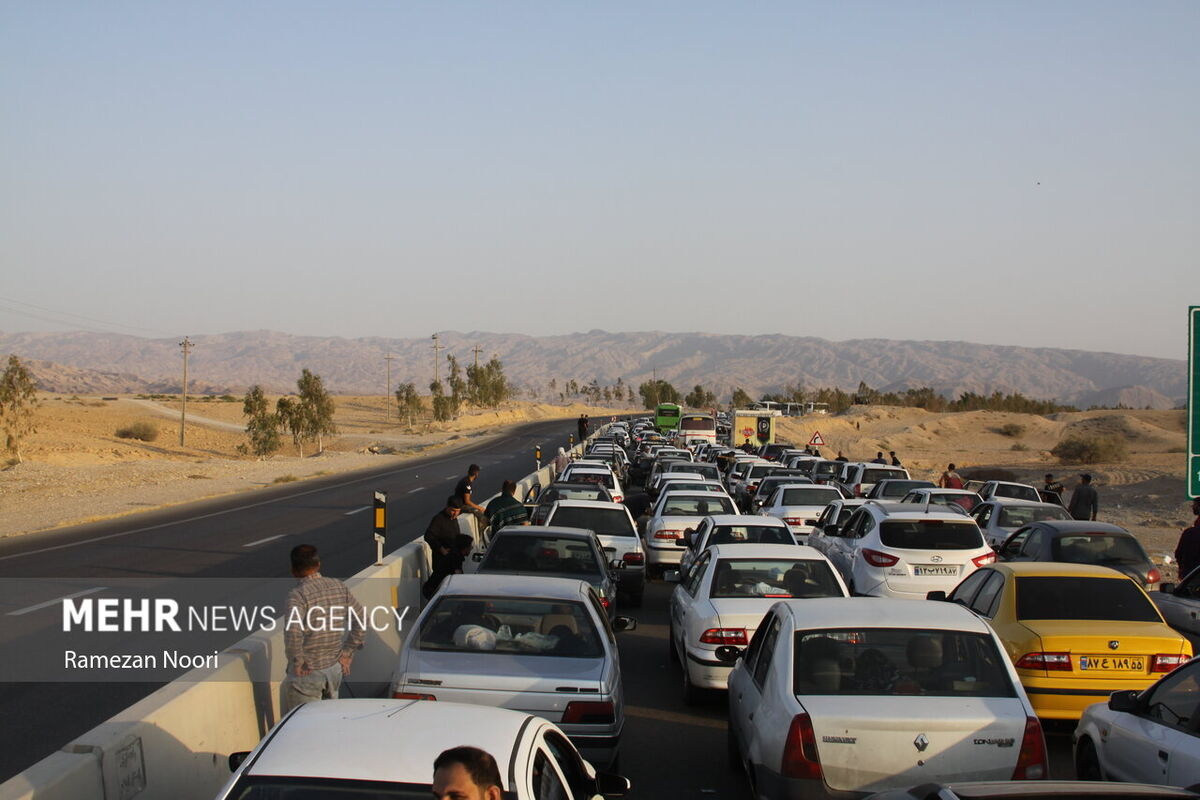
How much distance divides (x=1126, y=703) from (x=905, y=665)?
1278mm

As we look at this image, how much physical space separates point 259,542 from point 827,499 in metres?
11.6

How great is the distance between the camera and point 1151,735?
263 inches

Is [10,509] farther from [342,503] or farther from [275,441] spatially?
[275,441]

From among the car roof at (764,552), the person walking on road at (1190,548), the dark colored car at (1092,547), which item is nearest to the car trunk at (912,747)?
the car roof at (764,552)

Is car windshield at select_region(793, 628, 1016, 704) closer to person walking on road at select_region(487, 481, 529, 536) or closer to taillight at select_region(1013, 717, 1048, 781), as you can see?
taillight at select_region(1013, 717, 1048, 781)

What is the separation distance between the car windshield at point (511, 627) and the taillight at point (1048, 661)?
134 inches

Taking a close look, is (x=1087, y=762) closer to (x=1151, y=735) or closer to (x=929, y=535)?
(x=1151, y=735)

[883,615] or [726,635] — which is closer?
[883,615]

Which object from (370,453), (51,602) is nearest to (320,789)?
(51,602)

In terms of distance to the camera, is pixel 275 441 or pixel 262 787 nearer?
pixel 262 787

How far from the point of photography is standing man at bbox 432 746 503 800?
3.56 metres

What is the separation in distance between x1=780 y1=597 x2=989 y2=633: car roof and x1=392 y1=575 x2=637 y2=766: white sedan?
4.64 feet

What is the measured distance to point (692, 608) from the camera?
1123 centimetres

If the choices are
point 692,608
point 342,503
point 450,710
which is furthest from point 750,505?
point 450,710
